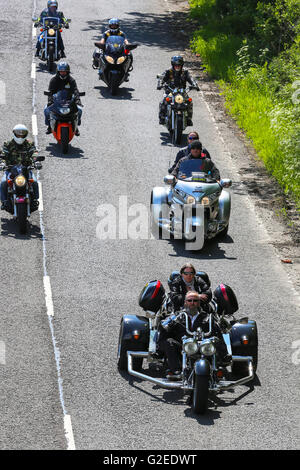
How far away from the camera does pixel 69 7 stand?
40.0 meters

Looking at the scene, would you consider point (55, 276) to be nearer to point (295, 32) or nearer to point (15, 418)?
point (15, 418)

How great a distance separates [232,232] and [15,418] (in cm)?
925

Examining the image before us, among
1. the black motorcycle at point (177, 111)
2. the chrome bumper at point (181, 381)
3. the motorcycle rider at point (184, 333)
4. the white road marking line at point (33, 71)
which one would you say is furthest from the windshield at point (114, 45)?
the chrome bumper at point (181, 381)

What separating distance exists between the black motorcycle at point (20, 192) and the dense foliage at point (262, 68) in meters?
6.40

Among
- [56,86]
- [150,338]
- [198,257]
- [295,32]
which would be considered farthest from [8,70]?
[150,338]

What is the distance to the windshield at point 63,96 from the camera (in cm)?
2471

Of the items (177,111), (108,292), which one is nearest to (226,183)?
(108,292)

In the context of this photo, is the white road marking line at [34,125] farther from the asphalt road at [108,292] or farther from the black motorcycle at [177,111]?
the black motorcycle at [177,111]

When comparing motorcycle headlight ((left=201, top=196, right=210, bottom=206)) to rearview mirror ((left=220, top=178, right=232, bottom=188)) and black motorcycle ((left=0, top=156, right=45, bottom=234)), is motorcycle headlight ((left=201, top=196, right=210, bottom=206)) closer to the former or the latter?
rearview mirror ((left=220, top=178, right=232, bottom=188))

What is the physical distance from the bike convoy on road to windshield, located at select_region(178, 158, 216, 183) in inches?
0.8

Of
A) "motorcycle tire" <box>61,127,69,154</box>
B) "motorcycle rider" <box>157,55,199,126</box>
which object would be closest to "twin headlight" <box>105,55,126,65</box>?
"motorcycle rider" <box>157,55,199,126</box>

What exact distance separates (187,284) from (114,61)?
1612 cm

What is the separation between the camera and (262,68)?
98.6 ft

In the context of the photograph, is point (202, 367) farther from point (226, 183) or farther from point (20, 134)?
point (20, 134)
